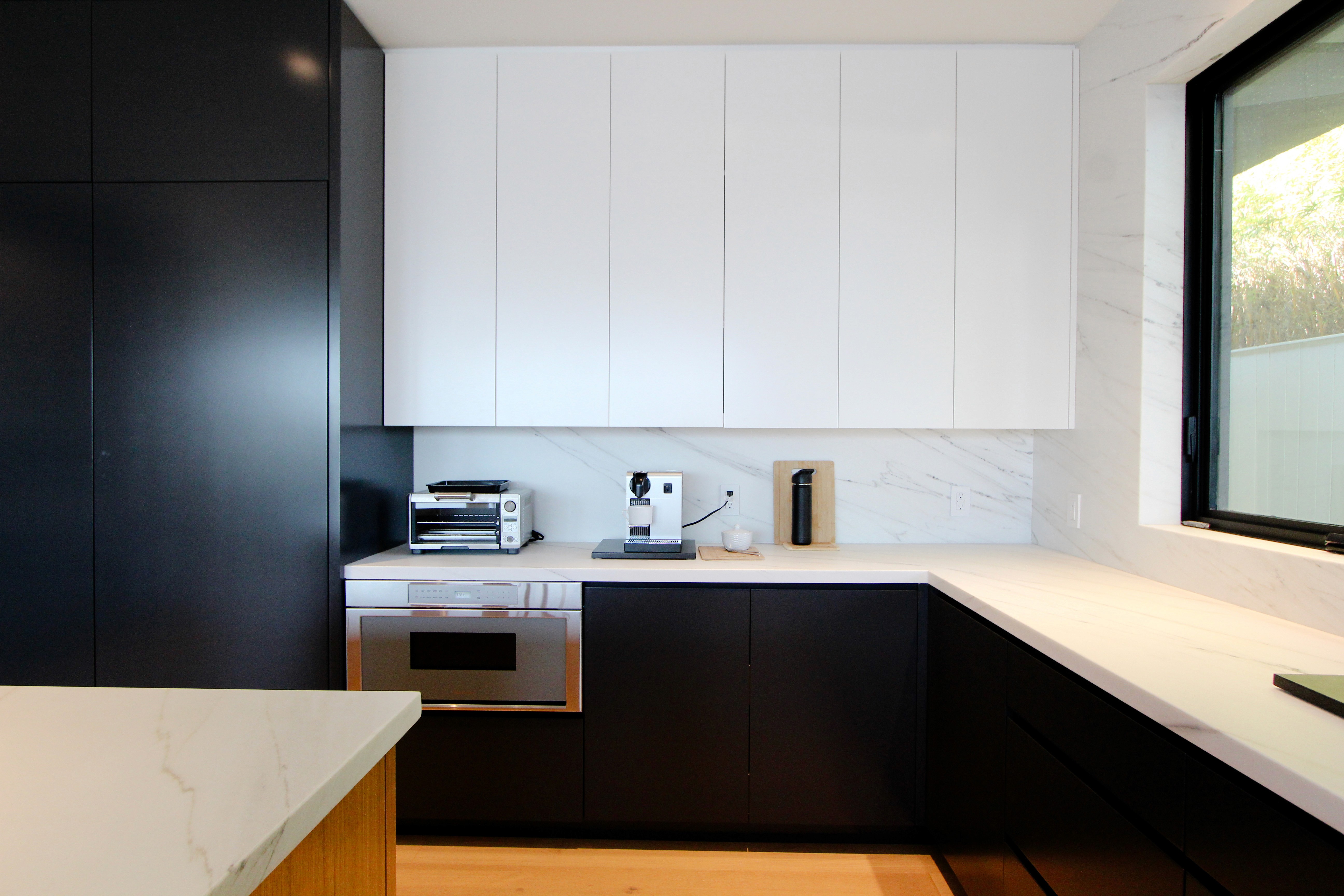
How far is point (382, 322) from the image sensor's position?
2.33 m

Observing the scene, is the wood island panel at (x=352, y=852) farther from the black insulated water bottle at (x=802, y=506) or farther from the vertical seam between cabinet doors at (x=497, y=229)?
the black insulated water bottle at (x=802, y=506)

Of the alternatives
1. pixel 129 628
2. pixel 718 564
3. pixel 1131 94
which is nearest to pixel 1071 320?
pixel 1131 94

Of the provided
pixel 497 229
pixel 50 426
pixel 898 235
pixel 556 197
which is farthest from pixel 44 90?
pixel 898 235

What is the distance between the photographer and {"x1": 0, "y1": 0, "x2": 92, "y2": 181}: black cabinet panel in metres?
2.08

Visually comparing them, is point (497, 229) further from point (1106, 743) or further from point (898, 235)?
point (1106, 743)

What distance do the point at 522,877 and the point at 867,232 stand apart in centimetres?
222

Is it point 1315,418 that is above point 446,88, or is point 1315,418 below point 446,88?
below

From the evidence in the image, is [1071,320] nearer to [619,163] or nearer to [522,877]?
[619,163]

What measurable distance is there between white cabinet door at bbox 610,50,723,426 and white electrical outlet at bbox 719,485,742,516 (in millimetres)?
382

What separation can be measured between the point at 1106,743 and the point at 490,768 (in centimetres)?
161

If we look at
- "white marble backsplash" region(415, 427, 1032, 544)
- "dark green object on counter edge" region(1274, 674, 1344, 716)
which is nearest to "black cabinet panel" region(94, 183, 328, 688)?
"white marble backsplash" region(415, 427, 1032, 544)

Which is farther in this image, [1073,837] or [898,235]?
[898,235]

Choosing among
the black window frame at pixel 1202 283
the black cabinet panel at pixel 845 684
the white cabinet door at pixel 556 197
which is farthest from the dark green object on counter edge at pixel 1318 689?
the white cabinet door at pixel 556 197

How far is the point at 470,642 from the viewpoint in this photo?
2.07 m
